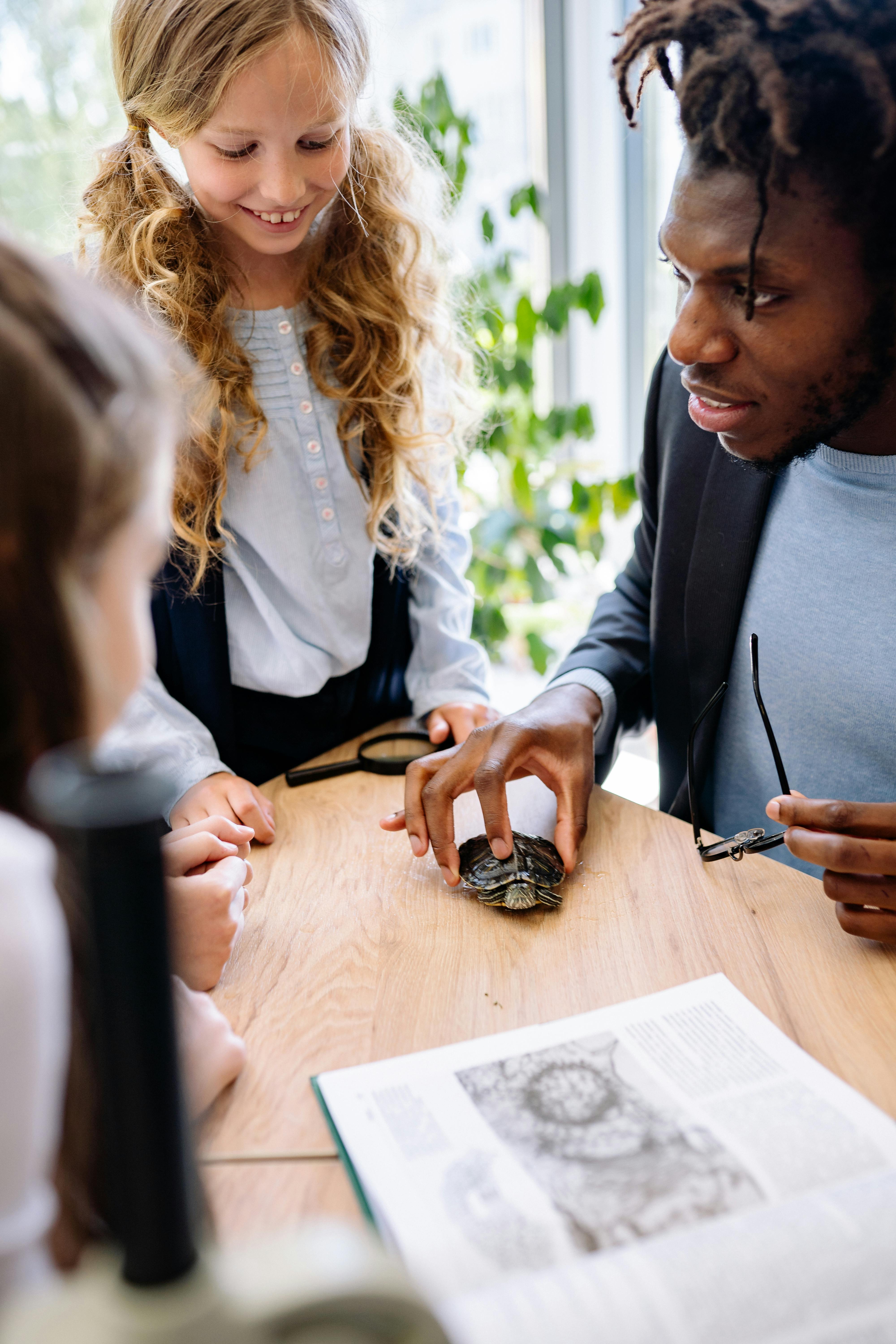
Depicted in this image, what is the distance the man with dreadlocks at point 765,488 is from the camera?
0.87 m

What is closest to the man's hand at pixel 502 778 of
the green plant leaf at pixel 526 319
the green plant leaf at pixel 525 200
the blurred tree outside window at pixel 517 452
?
the blurred tree outside window at pixel 517 452

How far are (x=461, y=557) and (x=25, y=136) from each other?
136 cm

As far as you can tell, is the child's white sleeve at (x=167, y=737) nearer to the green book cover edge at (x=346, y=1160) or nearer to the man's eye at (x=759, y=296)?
the green book cover edge at (x=346, y=1160)

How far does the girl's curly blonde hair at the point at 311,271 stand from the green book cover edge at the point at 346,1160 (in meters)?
0.72

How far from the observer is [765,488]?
1242mm

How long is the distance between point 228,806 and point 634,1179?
2.20 ft

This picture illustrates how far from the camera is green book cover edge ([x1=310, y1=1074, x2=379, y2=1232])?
62 cm

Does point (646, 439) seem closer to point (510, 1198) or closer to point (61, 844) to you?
point (510, 1198)

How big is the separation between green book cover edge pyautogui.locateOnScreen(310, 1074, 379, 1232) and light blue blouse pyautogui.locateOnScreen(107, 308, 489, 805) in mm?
602

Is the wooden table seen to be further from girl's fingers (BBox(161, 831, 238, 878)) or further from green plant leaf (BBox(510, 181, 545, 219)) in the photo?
green plant leaf (BBox(510, 181, 545, 219))

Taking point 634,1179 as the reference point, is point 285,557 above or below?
above

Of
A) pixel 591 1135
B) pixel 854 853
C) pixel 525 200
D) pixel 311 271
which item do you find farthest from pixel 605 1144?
pixel 525 200

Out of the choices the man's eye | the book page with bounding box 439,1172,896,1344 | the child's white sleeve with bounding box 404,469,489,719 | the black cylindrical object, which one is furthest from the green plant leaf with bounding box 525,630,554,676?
the black cylindrical object

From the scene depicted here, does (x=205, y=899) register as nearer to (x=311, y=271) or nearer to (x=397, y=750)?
(x=397, y=750)
